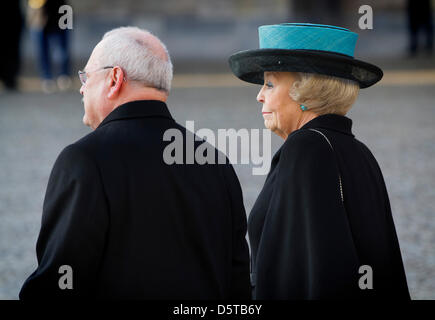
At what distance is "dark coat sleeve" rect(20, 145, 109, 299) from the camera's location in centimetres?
232

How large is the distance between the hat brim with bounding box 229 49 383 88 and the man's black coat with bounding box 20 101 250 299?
0.45 m

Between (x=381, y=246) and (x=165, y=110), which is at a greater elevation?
(x=165, y=110)

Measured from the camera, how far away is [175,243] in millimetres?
2459

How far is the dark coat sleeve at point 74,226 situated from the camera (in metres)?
2.32

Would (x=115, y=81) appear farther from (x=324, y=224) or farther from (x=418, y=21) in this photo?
(x=418, y=21)

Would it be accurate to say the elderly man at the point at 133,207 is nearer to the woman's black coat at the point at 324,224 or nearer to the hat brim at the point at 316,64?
the woman's black coat at the point at 324,224

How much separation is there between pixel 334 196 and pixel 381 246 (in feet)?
0.84

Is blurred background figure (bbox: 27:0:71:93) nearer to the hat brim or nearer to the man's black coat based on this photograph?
the hat brim

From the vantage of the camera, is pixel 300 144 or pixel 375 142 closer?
pixel 300 144

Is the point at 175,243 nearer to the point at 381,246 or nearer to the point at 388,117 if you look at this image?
the point at 381,246

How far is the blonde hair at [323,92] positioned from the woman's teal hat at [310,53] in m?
0.02

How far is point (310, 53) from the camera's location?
274 cm
